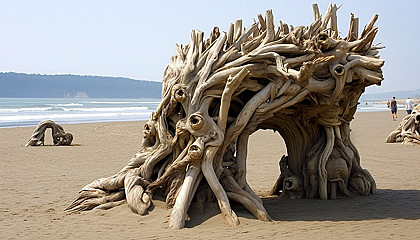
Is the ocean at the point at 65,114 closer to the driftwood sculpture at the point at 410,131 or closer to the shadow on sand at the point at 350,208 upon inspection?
the driftwood sculpture at the point at 410,131

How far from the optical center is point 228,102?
28.0ft

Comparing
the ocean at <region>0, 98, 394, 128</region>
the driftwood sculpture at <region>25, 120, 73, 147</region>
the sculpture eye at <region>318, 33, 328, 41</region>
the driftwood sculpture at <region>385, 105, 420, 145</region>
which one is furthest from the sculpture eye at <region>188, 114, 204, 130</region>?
the ocean at <region>0, 98, 394, 128</region>

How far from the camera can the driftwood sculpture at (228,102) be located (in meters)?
8.43

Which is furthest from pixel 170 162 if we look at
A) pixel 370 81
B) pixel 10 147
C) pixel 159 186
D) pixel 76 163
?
pixel 10 147

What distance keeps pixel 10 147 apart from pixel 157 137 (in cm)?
1389

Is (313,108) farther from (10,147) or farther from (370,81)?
(10,147)

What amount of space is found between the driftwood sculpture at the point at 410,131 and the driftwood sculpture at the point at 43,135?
11967 millimetres

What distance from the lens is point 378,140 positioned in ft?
75.6

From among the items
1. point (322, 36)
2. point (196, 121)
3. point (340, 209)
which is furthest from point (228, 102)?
point (340, 209)

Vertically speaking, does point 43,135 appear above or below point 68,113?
below

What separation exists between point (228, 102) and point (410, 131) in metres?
13.6

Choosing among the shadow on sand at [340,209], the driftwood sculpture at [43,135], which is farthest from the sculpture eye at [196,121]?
the driftwood sculpture at [43,135]

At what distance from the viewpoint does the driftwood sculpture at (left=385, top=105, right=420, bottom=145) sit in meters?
19.8

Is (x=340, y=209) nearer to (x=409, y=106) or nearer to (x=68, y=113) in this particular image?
(x=409, y=106)
